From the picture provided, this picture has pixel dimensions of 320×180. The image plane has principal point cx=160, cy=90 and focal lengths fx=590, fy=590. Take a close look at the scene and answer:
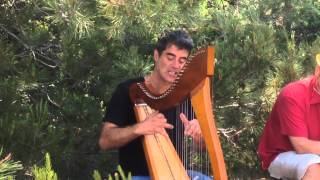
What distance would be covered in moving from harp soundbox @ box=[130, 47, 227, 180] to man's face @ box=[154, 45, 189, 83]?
166 mm

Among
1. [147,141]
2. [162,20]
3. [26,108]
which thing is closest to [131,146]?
[147,141]

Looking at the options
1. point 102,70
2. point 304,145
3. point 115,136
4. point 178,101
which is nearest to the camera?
point 178,101

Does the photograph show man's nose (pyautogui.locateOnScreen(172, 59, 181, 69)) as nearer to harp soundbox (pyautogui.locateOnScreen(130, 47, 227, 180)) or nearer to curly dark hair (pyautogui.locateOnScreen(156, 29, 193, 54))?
curly dark hair (pyautogui.locateOnScreen(156, 29, 193, 54))

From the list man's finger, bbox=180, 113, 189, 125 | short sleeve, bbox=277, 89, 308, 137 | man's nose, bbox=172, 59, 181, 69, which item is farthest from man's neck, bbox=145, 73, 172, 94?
short sleeve, bbox=277, 89, 308, 137

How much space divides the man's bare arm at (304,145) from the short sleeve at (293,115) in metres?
0.02

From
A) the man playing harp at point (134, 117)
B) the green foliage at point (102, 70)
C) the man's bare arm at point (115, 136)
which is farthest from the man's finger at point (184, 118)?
the green foliage at point (102, 70)

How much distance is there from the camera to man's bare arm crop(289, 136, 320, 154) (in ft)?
8.67

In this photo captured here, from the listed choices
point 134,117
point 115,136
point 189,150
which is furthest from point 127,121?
point 189,150

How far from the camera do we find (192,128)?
2.05 meters

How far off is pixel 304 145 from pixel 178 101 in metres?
0.93

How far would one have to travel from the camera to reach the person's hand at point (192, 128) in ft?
6.59

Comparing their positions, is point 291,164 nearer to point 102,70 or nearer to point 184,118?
point 184,118

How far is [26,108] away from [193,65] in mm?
1576

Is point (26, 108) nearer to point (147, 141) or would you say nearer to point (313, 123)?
point (147, 141)
